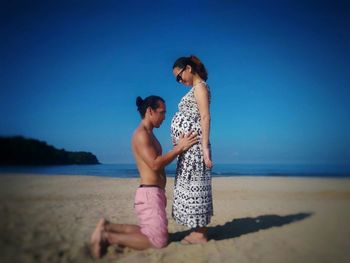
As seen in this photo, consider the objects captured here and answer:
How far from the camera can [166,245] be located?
2748 millimetres

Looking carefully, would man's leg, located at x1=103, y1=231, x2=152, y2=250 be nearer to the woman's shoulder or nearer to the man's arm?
the man's arm

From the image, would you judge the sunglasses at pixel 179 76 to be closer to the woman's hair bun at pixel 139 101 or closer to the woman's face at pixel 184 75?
the woman's face at pixel 184 75

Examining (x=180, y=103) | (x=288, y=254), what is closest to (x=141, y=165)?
(x=180, y=103)

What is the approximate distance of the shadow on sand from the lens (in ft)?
10.8

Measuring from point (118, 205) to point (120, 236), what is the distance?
302 cm

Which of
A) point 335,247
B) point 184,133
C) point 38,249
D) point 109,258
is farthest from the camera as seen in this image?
point 335,247

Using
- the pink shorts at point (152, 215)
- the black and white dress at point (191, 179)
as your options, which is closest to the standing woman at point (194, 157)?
the black and white dress at point (191, 179)

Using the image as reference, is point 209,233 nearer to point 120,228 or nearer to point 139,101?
point 120,228

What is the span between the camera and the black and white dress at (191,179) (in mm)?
2768

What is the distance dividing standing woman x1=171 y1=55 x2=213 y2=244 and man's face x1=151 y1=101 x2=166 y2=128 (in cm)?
14

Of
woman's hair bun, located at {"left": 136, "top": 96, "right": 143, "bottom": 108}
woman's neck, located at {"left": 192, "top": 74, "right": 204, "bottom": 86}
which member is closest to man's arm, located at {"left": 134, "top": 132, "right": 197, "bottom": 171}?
woman's hair bun, located at {"left": 136, "top": 96, "right": 143, "bottom": 108}

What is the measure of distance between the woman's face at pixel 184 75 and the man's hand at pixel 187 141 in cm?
48

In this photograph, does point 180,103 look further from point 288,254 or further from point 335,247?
point 335,247

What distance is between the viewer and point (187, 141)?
9.04ft
